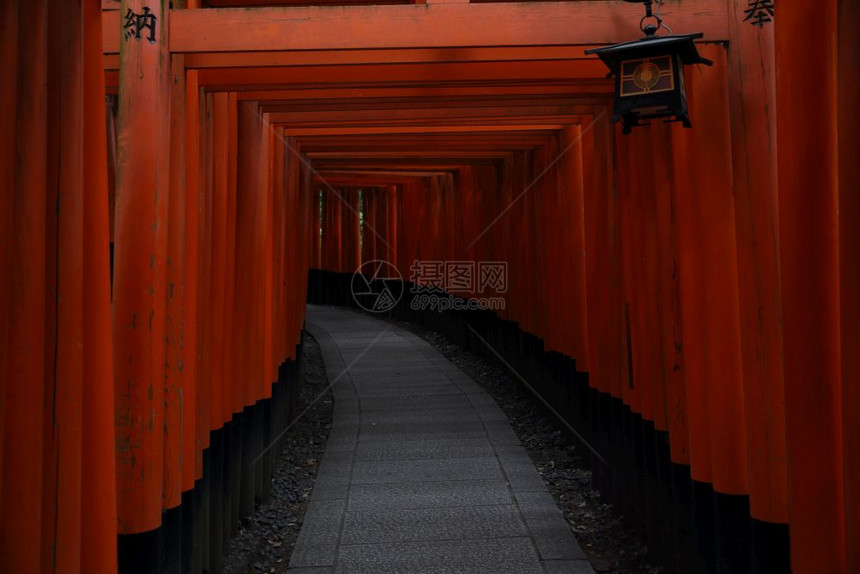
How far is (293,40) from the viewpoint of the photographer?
12.4ft

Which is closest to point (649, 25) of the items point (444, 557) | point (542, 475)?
point (444, 557)

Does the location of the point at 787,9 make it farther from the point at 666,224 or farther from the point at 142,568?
→ the point at 142,568

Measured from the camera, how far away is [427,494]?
6258 mm

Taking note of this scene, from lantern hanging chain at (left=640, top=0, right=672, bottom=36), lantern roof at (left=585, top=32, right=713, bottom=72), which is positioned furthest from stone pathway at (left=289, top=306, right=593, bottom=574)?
lantern hanging chain at (left=640, top=0, right=672, bottom=36)

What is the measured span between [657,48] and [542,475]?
15.5 ft

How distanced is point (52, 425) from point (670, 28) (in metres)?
3.33

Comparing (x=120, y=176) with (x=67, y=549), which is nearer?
(x=67, y=549)

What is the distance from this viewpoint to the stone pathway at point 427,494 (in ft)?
16.4

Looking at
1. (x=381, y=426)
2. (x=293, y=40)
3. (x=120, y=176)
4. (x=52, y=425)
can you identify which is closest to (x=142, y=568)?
(x=52, y=425)

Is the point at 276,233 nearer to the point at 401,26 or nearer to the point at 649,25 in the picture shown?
the point at 401,26

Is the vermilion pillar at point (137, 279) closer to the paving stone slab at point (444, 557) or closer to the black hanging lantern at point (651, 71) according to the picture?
the paving stone slab at point (444, 557)

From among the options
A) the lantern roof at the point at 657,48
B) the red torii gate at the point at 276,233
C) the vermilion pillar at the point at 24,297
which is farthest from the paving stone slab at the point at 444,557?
the lantern roof at the point at 657,48

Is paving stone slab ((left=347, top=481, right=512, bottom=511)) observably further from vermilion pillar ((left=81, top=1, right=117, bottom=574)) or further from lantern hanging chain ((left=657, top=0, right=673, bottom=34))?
lantern hanging chain ((left=657, top=0, right=673, bottom=34))

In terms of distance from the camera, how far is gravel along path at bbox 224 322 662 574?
17.0ft
